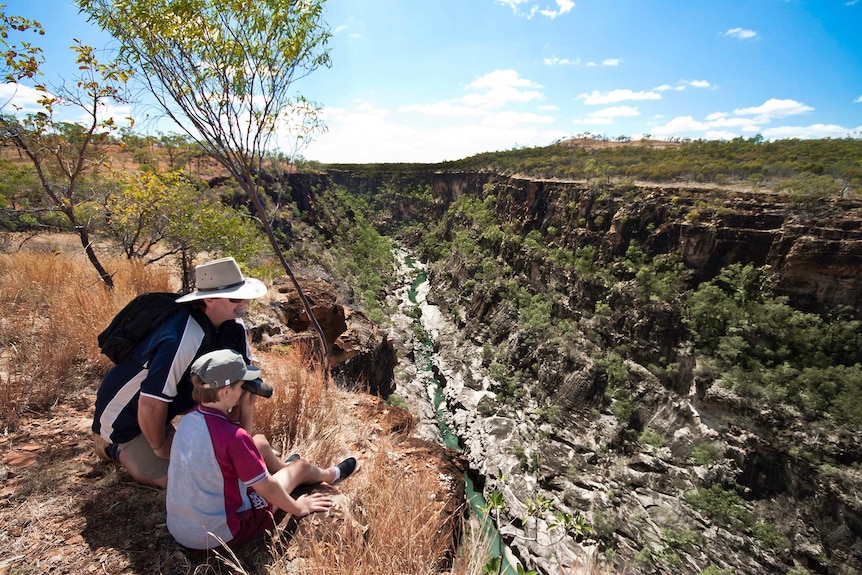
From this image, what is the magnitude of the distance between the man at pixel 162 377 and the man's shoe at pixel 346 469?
2.84 feet

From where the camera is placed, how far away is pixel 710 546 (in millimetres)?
13391

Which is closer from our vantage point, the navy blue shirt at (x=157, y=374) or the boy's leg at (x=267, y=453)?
the navy blue shirt at (x=157, y=374)

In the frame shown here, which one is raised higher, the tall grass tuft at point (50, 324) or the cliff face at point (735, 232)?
the tall grass tuft at point (50, 324)

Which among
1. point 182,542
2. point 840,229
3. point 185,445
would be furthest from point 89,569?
point 840,229

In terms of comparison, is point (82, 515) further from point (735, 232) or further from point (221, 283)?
point (735, 232)

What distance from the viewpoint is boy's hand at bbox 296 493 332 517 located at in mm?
2318

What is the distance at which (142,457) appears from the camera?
8.45 feet

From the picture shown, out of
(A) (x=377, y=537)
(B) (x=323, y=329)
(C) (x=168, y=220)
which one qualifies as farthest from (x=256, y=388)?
(C) (x=168, y=220)

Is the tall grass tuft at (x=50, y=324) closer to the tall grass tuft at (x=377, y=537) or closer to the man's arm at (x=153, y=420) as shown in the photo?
the man's arm at (x=153, y=420)

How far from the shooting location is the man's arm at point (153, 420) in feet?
7.51

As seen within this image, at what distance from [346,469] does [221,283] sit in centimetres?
166

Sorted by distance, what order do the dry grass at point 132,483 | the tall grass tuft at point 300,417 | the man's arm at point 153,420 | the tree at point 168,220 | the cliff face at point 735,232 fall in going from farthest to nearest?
the cliff face at point 735,232, the tree at point 168,220, the tall grass tuft at point 300,417, the man's arm at point 153,420, the dry grass at point 132,483

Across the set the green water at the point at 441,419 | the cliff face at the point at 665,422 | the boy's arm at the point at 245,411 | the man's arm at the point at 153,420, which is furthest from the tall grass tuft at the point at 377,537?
the green water at the point at 441,419

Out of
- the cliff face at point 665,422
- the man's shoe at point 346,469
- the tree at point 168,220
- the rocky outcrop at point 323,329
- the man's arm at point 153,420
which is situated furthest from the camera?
the cliff face at point 665,422
